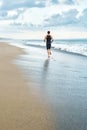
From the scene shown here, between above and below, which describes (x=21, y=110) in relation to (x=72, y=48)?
above

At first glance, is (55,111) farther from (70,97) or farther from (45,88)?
(45,88)

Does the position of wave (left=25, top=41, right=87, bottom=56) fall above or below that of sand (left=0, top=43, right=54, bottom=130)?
below

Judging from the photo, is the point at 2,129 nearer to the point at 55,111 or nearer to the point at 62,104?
the point at 55,111

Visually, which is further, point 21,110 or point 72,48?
point 72,48

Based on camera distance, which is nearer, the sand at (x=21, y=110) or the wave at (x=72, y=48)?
the sand at (x=21, y=110)

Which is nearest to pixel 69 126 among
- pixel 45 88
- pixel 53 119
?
pixel 53 119

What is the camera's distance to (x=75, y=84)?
11633 mm

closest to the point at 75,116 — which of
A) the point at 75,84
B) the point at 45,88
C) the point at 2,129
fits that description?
the point at 2,129

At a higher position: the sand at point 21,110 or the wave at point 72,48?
the sand at point 21,110

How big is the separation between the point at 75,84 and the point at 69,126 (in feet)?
16.3

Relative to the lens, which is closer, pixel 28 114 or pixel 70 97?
pixel 28 114

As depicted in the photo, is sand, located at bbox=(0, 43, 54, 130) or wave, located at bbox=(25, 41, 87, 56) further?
wave, located at bbox=(25, 41, 87, 56)

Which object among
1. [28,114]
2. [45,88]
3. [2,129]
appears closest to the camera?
[2,129]

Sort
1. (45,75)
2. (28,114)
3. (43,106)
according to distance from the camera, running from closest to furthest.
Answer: (28,114)
(43,106)
(45,75)
